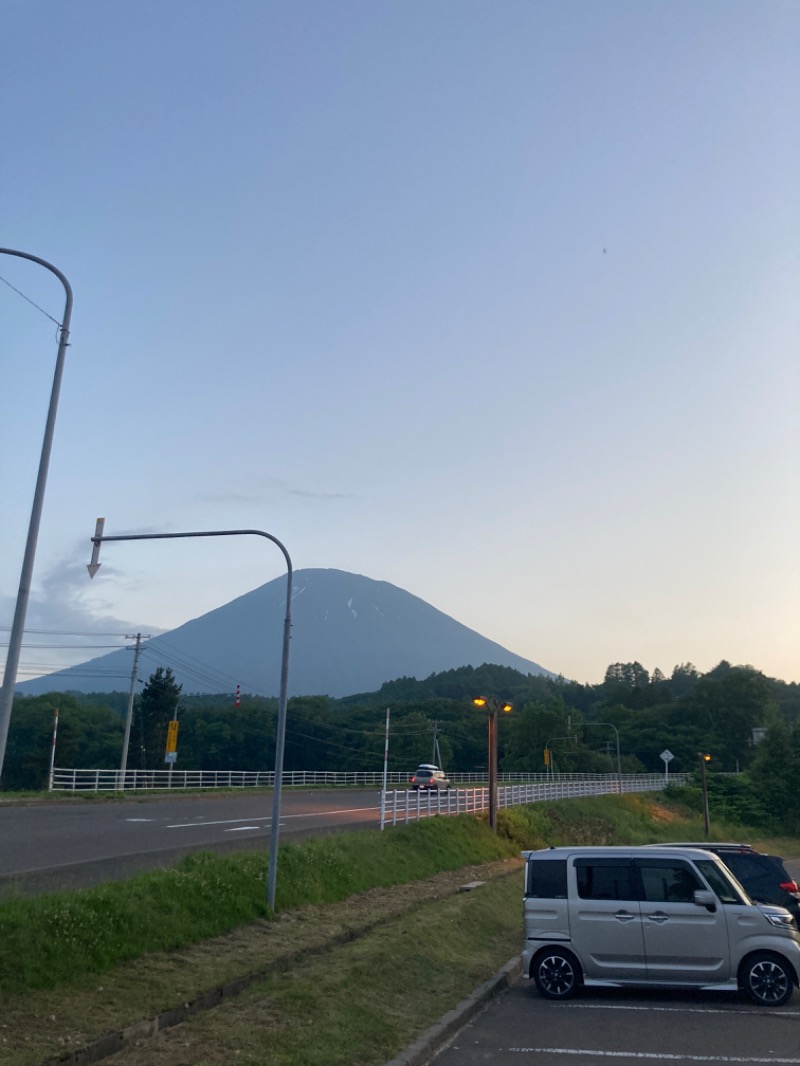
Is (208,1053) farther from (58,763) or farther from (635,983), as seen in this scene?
(58,763)

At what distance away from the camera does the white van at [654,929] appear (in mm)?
10586

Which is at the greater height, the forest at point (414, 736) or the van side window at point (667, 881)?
the forest at point (414, 736)

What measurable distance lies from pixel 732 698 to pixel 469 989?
447 feet

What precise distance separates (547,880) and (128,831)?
47.0 ft

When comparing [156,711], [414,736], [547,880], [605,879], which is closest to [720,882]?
[605,879]

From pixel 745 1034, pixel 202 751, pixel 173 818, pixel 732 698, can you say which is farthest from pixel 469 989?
pixel 732 698

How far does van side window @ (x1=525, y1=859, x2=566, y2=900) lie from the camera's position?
444 inches

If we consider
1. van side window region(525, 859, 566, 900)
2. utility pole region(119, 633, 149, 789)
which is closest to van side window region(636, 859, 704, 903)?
van side window region(525, 859, 566, 900)

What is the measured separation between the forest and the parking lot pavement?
6214cm

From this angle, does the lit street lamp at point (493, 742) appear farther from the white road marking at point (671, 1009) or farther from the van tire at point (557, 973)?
the white road marking at point (671, 1009)

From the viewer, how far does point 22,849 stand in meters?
18.2

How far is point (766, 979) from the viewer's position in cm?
1052

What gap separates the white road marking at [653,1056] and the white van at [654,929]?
2415 millimetres

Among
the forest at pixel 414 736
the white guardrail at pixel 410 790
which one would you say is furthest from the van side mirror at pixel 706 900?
the forest at pixel 414 736
